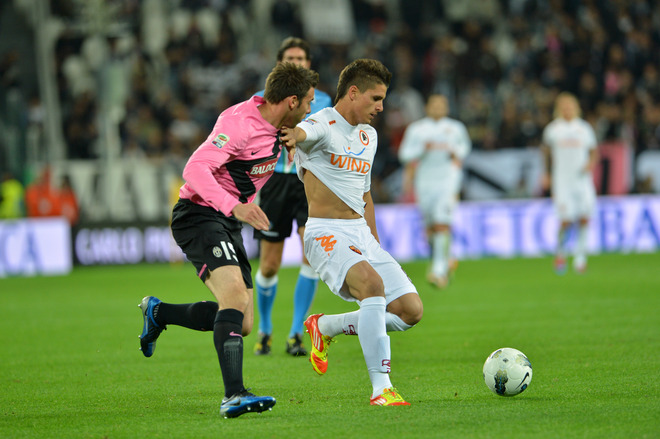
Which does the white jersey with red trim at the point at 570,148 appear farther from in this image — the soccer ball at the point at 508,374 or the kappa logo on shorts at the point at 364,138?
the soccer ball at the point at 508,374

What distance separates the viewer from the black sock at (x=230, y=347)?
16.1 ft

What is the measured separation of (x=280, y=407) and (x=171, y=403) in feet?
2.30

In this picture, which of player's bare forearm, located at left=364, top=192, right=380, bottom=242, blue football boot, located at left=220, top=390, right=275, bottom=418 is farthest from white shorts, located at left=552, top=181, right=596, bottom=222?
blue football boot, located at left=220, top=390, right=275, bottom=418

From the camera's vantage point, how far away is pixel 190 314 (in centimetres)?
570

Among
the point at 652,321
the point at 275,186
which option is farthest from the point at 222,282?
the point at 652,321

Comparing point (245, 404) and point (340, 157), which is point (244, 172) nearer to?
point (340, 157)

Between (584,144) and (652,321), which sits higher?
(584,144)

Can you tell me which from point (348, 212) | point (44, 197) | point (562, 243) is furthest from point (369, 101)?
point (44, 197)

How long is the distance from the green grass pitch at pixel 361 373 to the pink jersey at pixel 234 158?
1236 millimetres

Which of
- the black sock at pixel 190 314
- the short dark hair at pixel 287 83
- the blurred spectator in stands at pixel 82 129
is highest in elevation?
the blurred spectator in stands at pixel 82 129

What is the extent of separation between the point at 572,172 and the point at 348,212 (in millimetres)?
10003

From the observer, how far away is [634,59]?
22219mm

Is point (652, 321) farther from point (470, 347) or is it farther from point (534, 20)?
point (534, 20)

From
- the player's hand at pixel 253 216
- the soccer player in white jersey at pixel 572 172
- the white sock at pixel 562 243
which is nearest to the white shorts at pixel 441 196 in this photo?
the white sock at pixel 562 243
